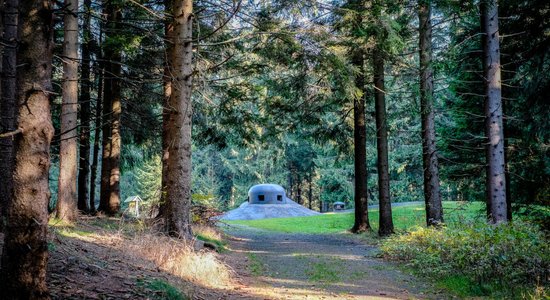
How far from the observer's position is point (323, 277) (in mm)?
6957

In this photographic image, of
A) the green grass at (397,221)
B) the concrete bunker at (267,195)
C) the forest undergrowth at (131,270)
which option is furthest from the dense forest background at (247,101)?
the concrete bunker at (267,195)

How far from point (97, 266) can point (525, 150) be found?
1322 centimetres

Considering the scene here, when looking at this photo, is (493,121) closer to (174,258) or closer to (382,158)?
(382,158)

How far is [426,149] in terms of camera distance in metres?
12.1

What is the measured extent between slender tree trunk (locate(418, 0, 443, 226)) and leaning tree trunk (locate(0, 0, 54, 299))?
1009cm

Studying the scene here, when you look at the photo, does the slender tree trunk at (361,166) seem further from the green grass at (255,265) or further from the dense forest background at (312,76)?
the green grass at (255,265)

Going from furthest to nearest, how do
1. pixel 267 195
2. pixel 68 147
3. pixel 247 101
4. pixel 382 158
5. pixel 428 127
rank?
pixel 267 195, pixel 382 158, pixel 247 101, pixel 428 127, pixel 68 147

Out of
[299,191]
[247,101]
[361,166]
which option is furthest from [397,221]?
[299,191]

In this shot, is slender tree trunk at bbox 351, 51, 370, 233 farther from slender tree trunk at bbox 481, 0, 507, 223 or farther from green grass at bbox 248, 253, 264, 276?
green grass at bbox 248, 253, 264, 276

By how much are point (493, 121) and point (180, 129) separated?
24.1 feet

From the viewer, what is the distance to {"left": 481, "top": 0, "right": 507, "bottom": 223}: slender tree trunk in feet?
32.7

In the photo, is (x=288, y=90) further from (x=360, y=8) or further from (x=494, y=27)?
(x=494, y=27)

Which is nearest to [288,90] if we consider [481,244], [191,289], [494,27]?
[494,27]

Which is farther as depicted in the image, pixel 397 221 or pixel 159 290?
pixel 397 221
